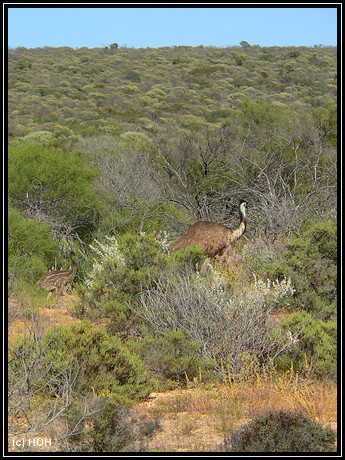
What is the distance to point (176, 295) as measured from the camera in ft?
25.8

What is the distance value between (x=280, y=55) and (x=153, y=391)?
59.4 metres

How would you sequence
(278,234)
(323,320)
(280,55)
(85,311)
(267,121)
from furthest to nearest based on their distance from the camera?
1. (280,55)
2. (267,121)
3. (278,234)
4. (85,311)
5. (323,320)

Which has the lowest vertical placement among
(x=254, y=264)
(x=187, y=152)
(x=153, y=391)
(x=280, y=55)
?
(x=153, y=391)

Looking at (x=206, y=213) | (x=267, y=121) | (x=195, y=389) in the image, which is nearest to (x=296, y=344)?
(x=195, y=389)

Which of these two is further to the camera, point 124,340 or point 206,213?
point 206,213

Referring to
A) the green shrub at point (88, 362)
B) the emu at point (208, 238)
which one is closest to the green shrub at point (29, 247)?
the emu at point (208, 238)

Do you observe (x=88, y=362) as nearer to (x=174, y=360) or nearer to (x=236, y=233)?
(x=174, y=360)

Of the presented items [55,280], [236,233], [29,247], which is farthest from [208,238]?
[29,247]

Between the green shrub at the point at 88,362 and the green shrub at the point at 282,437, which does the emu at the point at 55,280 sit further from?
the green shrub at the point at 282,437

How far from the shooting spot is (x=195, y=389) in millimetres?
6977

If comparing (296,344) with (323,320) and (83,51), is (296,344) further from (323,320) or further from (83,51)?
(83,51)

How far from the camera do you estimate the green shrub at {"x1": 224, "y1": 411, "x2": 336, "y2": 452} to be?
507 cm

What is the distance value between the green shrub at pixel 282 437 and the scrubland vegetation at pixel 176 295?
0.03 feet

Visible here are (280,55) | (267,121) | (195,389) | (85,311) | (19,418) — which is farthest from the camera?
(280,55)
